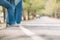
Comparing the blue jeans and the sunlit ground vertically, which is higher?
the blue jeans

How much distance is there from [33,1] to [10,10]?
3324 cm

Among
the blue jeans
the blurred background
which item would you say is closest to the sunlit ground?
the blue jeans

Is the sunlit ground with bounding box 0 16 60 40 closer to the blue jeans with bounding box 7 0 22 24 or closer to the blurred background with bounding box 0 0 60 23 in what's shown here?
the blue jeans with bounding box 7 0 22 24

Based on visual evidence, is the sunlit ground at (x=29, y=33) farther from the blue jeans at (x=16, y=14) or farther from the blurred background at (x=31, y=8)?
the blurred background at (x=31, y=8)

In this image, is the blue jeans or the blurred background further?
the blurred background

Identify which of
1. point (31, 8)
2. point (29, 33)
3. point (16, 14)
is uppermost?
point (31, 8)

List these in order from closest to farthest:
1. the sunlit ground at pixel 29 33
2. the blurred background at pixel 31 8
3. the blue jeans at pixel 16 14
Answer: the sunlit ground at pixel 29 33 < the blue jeans at pixel 16 14 < the blurred background at pixel 31 8

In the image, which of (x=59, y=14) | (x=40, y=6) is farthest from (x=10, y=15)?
(x=59, y=14)

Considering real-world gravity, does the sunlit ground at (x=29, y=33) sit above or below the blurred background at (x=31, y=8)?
below

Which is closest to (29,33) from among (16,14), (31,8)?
(16,14)

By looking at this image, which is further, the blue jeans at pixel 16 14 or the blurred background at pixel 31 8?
the blurred background at pixel 31 8

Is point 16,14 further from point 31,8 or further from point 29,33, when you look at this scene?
point 31,8

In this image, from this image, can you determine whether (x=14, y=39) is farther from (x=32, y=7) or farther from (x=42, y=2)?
(x=42, y=2)

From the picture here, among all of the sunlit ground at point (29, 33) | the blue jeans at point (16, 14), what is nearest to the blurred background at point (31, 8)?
the blue jeans at point (16, 14)
